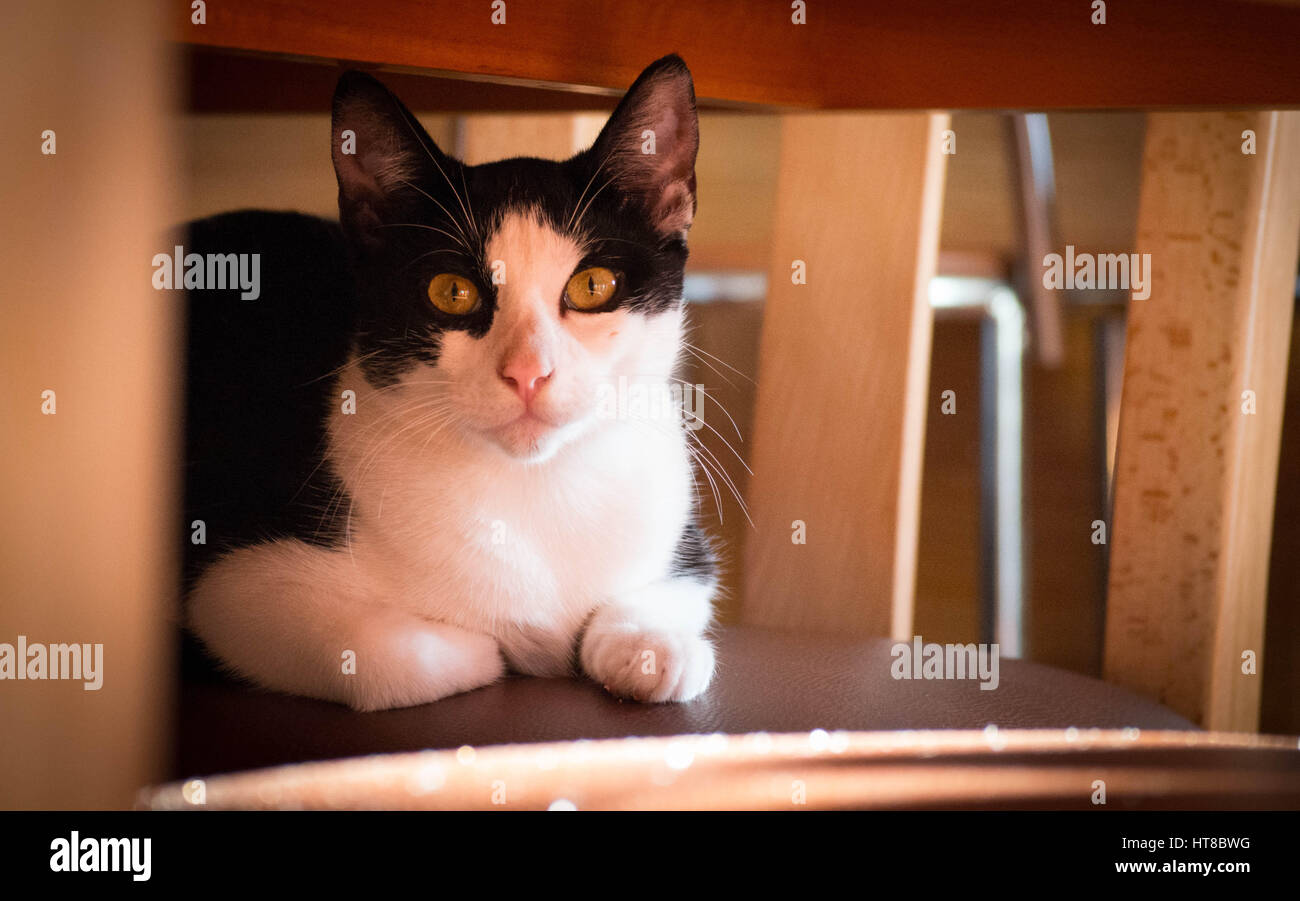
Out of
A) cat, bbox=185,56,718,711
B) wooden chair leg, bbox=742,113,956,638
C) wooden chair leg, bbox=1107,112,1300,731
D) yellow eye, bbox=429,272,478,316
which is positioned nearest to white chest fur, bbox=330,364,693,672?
cat, bbox=185,56,718,711

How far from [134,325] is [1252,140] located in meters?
1.03

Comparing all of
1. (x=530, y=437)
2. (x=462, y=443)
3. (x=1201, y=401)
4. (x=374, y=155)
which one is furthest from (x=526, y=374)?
(x=1201, y=401)

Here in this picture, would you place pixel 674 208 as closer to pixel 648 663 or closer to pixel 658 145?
pixel 658 145

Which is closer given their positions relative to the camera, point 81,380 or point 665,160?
point 81,380

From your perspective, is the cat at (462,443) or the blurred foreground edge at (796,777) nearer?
the blurred foreground edge at (796,777)

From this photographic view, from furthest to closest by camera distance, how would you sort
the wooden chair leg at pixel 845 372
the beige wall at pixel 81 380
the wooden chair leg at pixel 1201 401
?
the wooden chair leg at pixel 845 372 < the wooden chair leg at pixel 1201 401 < the beige wall at pixel 81 380

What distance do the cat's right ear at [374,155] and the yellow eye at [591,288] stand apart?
0.16m

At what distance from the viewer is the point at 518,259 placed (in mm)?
797

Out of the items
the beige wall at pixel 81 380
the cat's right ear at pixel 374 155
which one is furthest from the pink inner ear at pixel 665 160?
the beige wall at pixel 81 380

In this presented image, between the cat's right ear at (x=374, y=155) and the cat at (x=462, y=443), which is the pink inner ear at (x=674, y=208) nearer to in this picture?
the cat at (x=462, y=443)

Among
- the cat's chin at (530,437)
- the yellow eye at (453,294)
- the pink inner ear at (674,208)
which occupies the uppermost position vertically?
the pink inner ear at (674,208)

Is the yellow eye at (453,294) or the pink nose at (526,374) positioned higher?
the yellow eye at (453,294)

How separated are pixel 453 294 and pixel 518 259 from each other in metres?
0.06

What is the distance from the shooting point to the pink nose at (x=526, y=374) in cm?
72
